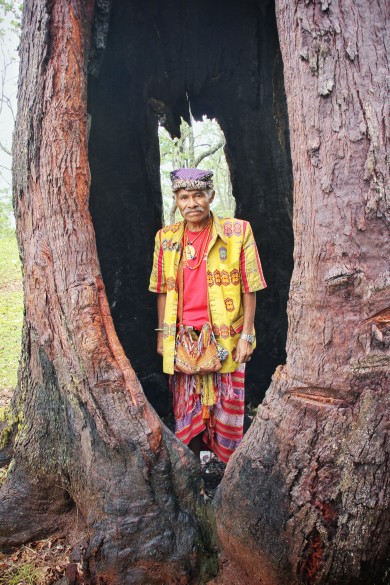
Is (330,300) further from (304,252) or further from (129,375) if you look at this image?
(129,375)

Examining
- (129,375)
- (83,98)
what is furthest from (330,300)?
(83,98)

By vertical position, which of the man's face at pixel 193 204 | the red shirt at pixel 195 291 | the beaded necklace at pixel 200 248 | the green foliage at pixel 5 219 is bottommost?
the red shirt at pixel 195 291

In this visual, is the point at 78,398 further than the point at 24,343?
No

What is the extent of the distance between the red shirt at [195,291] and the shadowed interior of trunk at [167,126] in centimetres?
92

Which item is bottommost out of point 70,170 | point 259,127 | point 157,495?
point 157,495

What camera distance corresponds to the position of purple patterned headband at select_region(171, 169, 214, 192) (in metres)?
2.74

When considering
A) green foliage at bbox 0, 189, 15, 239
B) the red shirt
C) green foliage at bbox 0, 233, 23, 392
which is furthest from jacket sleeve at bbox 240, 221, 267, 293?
green foliage at bbox 0, 189, 15, 239

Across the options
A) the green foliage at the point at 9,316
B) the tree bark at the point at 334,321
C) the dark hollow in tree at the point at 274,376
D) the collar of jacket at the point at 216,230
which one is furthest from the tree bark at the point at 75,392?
the green foliage at the point at 9,316

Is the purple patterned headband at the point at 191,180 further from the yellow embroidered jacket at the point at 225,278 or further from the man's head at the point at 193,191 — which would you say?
A: the yellow embroidered jacket at the point at 225,278

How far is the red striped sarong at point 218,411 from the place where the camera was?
307cm

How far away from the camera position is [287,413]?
204 cm

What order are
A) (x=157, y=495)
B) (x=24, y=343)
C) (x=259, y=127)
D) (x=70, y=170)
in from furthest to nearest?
(x=259, y=127) < (x=24, y=343) < (x=70, y=170) < (x=157, y=495)

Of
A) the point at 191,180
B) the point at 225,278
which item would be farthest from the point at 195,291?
the point at 191,180

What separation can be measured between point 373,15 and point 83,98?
1483mm
